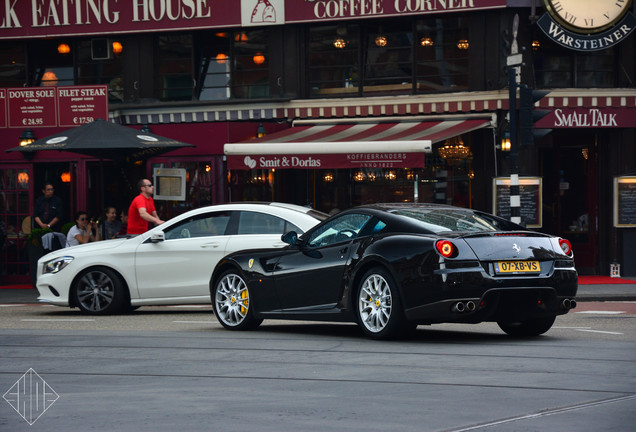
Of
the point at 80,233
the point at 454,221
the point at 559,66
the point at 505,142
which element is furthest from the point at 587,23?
the point at 454,221

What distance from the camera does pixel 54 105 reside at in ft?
76.2

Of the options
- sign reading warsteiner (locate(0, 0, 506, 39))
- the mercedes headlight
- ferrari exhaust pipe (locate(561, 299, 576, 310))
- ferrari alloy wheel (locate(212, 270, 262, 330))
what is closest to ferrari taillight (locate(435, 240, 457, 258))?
ferrari exhaust pipe (locate(561, 299, 576, 310))

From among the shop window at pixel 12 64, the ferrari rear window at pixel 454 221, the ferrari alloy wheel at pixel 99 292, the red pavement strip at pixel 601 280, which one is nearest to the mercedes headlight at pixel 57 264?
the ferrari alloy wheel at pixel 99 292

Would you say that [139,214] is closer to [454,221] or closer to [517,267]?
[454,221]

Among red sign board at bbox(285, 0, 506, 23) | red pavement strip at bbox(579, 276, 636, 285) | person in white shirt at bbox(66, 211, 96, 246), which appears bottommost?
red pavement strip at bbox(579, 276, 636, 285)

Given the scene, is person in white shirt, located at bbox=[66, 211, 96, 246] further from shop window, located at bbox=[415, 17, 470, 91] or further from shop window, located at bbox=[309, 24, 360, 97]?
shop window, located at bbox=[415, 17, 470, 91]

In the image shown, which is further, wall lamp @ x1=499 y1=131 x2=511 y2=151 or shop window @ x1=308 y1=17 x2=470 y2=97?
shop window @ x1=308 y1=17 x2=470 y2=97

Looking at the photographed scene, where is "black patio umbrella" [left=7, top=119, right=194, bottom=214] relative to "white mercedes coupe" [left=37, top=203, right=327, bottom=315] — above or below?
above

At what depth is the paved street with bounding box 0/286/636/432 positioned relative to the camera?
6.36 m

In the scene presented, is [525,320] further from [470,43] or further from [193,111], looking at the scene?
[193,111]

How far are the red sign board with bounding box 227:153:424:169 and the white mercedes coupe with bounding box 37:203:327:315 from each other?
554 cm

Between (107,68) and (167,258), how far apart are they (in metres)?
11.0

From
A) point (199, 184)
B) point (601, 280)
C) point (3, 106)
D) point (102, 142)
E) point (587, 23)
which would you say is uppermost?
point (587, 23)

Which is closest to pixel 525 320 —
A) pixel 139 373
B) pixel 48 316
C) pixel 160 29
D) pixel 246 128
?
pixel 139 373
